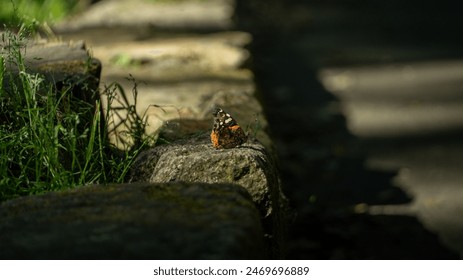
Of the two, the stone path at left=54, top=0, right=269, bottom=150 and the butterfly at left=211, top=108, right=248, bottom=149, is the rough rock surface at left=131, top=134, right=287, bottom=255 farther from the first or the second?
the stone path at left=54, top=0, right=269, bottom=150

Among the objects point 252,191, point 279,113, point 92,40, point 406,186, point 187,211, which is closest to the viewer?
point 187,211

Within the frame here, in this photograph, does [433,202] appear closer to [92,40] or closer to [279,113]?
[279,113]

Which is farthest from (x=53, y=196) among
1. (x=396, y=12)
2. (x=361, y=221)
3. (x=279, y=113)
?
(x=396, y=12)

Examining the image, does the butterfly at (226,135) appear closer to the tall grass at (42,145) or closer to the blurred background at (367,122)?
the tall grass at (42,145)

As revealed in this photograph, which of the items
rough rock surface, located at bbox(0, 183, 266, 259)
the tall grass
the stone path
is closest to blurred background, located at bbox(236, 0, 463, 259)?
the stone path

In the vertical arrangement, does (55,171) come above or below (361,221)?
above

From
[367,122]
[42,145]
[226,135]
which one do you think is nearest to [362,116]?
[367,122]

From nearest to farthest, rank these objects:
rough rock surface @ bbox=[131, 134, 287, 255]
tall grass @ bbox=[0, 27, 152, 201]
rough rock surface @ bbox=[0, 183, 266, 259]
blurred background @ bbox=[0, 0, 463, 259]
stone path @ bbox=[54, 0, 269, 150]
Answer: rough rock surface @ bbox=[0, 183, 266, 259] → rough rock surface @ bbox=[131, 134, 287, 255] → tall grass @ bbox=[0, 27, 152, 201] → blurred background @ bbox=[0, 0, 463, 259] → stone path @ bbox=[54, 0, 269, 150]
